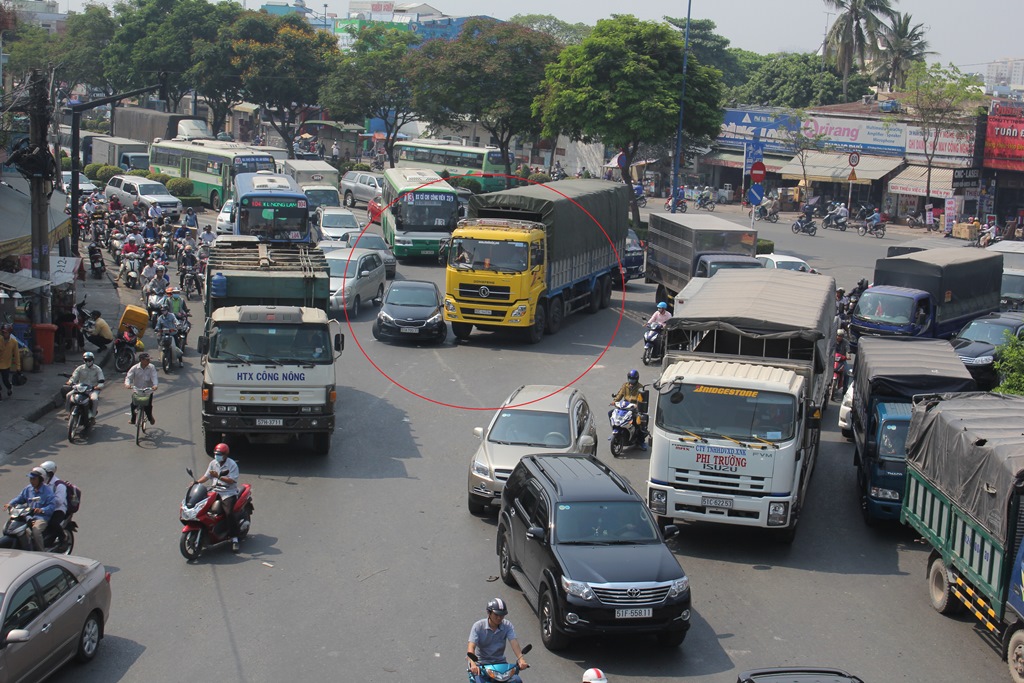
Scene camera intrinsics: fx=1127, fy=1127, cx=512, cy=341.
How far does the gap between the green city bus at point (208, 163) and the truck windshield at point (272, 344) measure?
31330 mm

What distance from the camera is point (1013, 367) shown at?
18.1m

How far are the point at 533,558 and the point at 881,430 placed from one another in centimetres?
641

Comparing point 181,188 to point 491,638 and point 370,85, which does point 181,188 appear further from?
point 491,638

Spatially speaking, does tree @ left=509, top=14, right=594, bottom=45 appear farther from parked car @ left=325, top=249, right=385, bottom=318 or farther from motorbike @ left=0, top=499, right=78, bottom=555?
motorbike @ left=0, top=499, right=78, bottom=555

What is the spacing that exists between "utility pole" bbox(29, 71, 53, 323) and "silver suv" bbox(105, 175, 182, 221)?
20894mm

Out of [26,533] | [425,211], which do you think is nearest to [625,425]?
[26,533]

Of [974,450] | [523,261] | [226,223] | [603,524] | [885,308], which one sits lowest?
[603,524]

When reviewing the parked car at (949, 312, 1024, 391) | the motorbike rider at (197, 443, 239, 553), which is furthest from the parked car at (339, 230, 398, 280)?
the motorbike rider at (197, 443, 239, 553)

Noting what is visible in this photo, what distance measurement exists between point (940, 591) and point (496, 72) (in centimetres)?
4422

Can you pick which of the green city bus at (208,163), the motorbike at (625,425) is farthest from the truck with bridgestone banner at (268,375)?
the green city bus at (208,163)

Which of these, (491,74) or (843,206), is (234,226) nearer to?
(491,74)

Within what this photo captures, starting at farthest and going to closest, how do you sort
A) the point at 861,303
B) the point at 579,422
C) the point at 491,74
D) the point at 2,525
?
the point at 491,74, the point at 861,303, the point at 579,422, the point at 2,525

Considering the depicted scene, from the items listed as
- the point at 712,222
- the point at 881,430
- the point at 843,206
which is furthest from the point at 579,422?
the point at 843,206

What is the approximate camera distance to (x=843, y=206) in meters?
56.9
